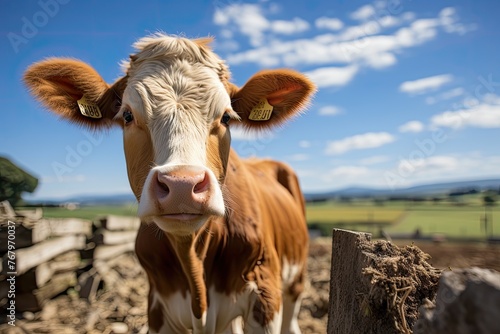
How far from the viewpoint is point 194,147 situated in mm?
2578

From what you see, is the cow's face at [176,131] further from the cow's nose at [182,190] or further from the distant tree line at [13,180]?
the distant tree line at [13,180]


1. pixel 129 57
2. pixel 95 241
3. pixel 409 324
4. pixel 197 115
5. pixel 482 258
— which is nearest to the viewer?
pixel 409 324

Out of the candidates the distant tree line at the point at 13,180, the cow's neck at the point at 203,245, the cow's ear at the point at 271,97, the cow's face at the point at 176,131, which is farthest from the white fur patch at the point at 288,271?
the distant tree line at the point at 13,180

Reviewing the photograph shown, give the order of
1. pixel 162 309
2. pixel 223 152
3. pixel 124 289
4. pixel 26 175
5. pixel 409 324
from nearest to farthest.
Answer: pixel 409 324 → pixel 223 152 → pixel 162 309 → pixel 26 175 → pixel 124 289

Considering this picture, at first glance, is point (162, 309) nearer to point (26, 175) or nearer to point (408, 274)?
point (408, 274)

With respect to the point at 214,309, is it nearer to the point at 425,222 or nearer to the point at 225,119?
the point at 225,119

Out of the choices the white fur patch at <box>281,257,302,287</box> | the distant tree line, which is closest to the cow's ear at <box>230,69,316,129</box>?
the white fur patch at <box>281,257,302,287</box>

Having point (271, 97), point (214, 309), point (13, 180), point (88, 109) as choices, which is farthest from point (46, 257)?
point (271, 97)

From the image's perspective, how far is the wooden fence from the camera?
5539mm

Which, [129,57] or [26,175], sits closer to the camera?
[129,57]

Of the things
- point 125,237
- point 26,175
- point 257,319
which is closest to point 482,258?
point 125,237

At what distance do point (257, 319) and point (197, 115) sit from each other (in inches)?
67.6

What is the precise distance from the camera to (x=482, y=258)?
12.6 metres

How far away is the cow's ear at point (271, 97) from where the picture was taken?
357 centimetres
